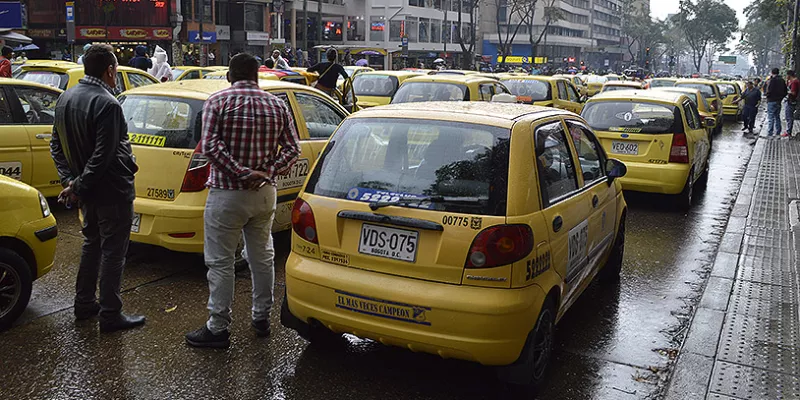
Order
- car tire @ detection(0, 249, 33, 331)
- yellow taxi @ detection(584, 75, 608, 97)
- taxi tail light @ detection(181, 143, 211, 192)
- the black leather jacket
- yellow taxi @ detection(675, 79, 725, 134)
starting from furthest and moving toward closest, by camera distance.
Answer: yellow taxi @ detection(584, 75, 608, 97) < yellow taxi @ detection(675, 79, 725, 134) < taxi tail light @ detection(181, 143, 211, 192) < car tire @ detection(0, 249, 33, 331) < the black leather jacket

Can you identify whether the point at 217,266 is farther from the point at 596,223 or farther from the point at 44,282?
the point at 596,223

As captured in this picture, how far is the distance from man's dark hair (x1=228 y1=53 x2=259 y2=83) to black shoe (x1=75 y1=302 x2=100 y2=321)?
1956 mm

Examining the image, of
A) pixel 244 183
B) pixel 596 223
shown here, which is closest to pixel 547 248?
pixel 596 223

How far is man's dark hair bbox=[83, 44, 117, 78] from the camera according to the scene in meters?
4.83

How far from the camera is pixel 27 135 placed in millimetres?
8070

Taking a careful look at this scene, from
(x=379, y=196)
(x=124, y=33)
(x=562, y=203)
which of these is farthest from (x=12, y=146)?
(x=124, y=33)

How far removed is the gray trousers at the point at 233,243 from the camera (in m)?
4.51

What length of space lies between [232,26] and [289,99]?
50527 mm

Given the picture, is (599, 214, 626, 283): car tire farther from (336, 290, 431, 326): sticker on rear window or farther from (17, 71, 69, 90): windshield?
(17, 71, 69, 90): windshield

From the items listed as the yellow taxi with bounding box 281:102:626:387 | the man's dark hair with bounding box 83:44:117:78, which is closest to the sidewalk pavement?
the yellow taxi with bounding box 281:102:626:387

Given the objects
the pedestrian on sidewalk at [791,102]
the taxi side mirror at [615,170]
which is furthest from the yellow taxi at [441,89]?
the pedestrian on sidewalk at [791,102]

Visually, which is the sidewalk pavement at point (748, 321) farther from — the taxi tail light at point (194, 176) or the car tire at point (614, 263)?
the taxi tail light at point (194, 176)

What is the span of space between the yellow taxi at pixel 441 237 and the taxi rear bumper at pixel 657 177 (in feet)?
18.0

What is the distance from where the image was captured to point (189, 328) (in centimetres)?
516
